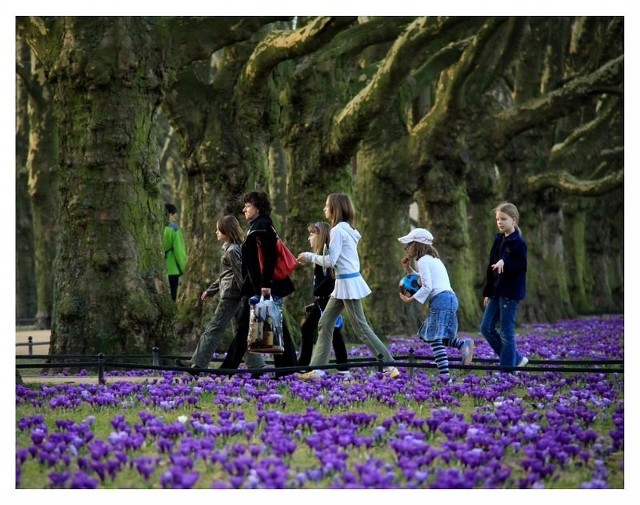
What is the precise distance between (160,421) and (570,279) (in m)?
29.4

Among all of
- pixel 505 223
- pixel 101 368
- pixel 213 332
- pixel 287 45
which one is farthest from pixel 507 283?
pixel 287 45

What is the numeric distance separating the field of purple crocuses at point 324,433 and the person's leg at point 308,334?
402 millimetres

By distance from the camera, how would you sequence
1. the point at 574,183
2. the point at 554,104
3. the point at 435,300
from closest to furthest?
the point at 435,300 < the point at 554,104 < the point at 574,183

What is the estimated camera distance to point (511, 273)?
1220 cm

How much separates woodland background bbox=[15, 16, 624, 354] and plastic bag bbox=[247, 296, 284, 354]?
268cm

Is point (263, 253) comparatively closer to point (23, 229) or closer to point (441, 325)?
point (441, 325)

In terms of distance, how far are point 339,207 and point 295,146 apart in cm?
812

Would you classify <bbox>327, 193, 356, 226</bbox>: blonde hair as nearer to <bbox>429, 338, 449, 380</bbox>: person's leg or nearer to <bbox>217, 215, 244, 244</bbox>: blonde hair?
<bbox>217, 215, 244, 244</bbox>: blonde hair

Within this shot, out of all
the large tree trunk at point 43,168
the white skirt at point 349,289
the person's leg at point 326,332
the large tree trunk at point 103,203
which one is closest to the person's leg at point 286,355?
the person's leg at point 326,332

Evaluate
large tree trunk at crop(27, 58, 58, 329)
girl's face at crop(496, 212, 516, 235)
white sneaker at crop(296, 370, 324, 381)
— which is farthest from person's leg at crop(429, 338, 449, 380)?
large tree trunk at crop(27, 58, 58, 329)

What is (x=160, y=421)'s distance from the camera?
27.5 feet

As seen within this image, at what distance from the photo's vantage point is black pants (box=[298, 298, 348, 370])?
12.7m

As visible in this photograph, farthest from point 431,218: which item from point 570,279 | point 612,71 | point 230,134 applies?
point 570,279

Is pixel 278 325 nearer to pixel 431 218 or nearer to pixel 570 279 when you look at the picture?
pixel 431 218
